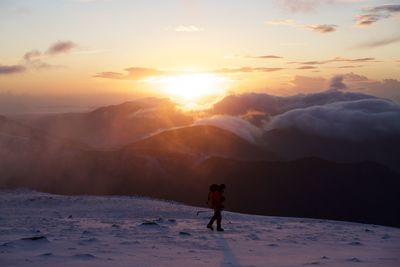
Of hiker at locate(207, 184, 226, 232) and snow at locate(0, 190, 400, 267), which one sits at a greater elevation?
hiker at locate(207, 184, 226, 232)

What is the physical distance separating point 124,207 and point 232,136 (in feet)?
562

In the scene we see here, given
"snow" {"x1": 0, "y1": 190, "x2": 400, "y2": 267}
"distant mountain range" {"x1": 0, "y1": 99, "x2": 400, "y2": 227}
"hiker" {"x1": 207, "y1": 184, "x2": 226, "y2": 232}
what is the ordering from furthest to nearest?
"distant mountain range" {"x1": 0, "y1": 99, "x2": 400, "y2": 227}
"hiker" {"x1": 207, "y1": 184, "x2": 226, "y2": 232}
"snow" {"x1": 0, "y1": 190, "x2": 400, "y2": 267}

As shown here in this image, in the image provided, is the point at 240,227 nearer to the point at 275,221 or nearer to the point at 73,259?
the point at 275,221

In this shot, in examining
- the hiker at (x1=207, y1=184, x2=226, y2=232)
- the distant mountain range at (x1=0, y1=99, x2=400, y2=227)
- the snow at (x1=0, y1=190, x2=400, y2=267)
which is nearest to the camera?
A: the snow at (x1=0, y1=190, x2=400, y2=267)

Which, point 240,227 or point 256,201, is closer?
point 240,227

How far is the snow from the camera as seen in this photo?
498 inches

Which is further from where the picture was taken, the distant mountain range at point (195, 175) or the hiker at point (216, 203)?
the distant mountain range at point (195, 175)

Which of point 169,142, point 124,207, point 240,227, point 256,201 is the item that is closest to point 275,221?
point 240,227

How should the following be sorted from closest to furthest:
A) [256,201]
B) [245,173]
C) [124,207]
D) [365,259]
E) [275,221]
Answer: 1. [365,259]
2. [275,221]
3. [124,207]
4. [256,201]
5. [245,173]

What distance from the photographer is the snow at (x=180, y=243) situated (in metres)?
12.6

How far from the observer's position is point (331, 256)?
14242 millimetres

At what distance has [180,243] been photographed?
1541 centimetres

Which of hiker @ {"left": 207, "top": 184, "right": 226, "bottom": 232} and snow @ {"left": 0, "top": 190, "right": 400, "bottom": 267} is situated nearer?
snow @ {"left": 0, "top": 190, "right": 400, "bottom": 267}

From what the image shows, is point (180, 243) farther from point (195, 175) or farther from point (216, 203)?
point (195, 175)
